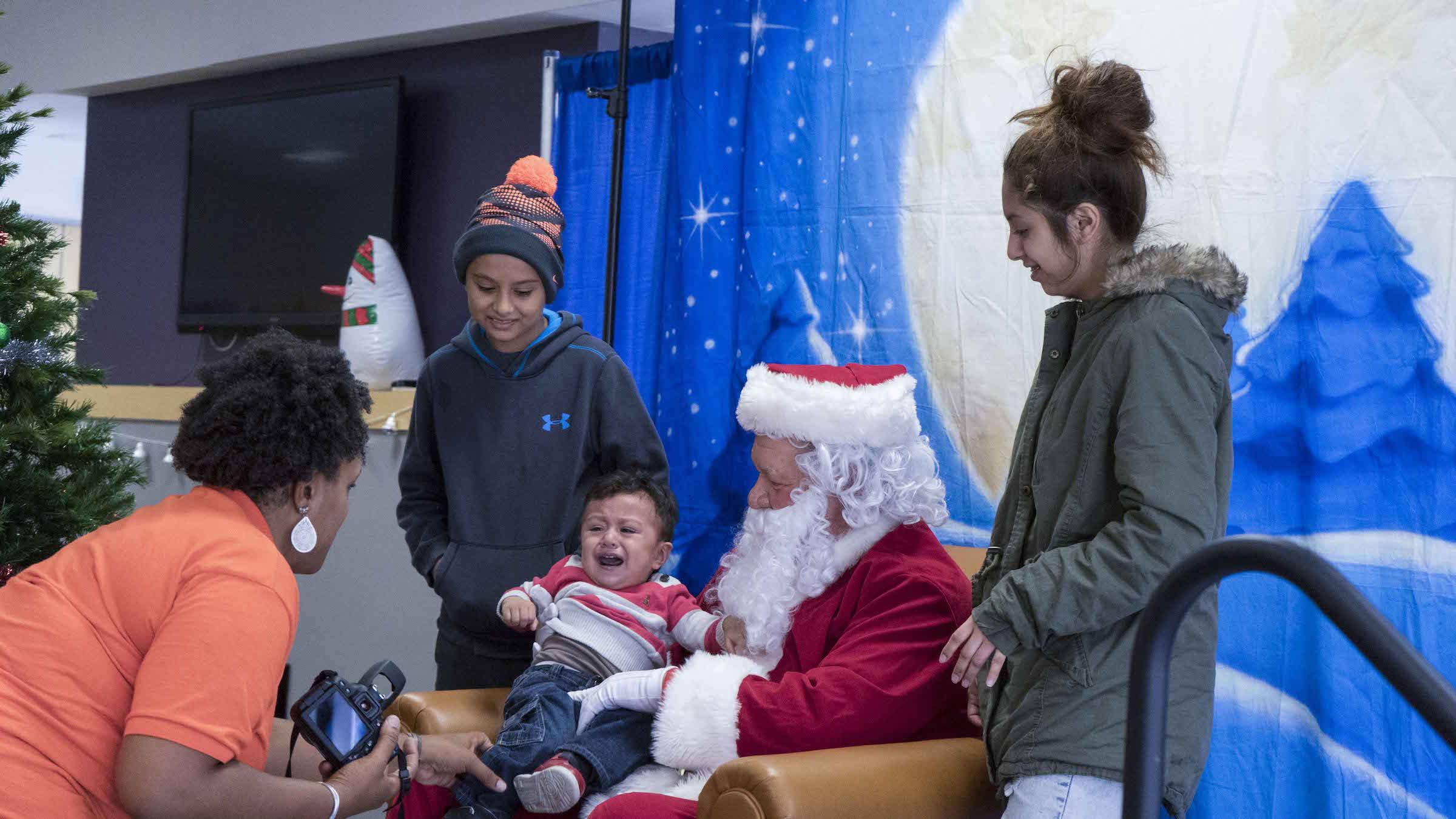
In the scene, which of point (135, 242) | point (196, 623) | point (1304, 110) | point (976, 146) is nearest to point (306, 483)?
point (196, 623)

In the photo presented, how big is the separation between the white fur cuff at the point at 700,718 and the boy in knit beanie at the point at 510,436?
542 millimetres

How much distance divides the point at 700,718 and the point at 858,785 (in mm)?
380

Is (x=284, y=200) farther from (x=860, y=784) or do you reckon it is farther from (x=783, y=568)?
(x=860, y=784)

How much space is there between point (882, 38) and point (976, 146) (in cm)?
39

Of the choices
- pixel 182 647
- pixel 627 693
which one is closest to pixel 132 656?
pixel 182 647

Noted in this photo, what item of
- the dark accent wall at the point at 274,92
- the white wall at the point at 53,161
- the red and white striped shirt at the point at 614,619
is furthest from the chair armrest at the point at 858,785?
the white wall at the point at 53,161

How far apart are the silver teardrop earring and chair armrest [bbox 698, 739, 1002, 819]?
71cm

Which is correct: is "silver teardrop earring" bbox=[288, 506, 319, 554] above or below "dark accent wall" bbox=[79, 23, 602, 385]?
below

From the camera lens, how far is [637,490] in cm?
249

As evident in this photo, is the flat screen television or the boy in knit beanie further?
the flat screen television

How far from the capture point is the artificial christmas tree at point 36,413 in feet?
8.63

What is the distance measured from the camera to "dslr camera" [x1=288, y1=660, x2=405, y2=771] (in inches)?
59.9

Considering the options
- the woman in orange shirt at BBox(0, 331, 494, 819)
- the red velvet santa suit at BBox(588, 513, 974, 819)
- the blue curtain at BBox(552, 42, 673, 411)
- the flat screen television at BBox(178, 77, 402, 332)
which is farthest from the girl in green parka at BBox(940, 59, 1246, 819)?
the flat screen television at BBox(178, 77, 402, 332)

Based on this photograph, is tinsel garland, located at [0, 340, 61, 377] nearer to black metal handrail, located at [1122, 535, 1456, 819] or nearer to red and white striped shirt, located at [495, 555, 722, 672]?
red and white striped shirt, located at [495, 555, 722, 672]
